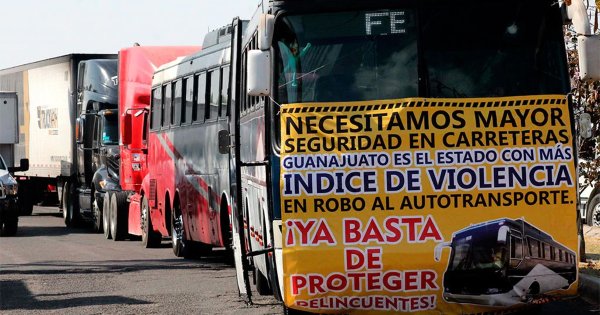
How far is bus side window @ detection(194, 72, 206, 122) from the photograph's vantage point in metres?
20.0

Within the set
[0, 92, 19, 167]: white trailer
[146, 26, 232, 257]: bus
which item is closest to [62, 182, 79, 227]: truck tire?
[0, 92, 19, 167]: white trailer

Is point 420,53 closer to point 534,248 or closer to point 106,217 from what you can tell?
point 534,248

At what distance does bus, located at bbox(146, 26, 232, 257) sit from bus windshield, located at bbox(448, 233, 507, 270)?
24.7 feet

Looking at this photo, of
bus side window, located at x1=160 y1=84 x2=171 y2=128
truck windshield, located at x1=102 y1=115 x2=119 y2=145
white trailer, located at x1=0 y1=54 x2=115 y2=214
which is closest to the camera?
bus side window, located at x1=160 y1=84 x2=171 y2=128

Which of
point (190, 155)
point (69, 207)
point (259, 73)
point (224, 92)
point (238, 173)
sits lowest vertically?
point (69, 207)

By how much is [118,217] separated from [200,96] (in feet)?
24.3

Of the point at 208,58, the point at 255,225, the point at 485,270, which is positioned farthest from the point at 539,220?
the point at 208,58

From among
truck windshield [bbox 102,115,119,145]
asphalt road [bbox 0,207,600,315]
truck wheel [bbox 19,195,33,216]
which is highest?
truck windshield [bbox 102,115,119,145]

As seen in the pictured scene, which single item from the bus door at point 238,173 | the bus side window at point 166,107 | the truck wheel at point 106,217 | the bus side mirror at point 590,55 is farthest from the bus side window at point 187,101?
the bus side mirror at point 590,55

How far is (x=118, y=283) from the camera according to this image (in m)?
16.9

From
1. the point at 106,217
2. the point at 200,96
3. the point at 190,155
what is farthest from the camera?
the point at 106,217

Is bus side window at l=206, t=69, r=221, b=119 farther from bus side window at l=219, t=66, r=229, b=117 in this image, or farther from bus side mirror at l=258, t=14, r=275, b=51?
bus side mirror at l=258, t=14, r=275, b=51

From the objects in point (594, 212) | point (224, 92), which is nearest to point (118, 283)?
point (224, 92)

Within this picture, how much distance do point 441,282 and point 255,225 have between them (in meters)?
2.92
